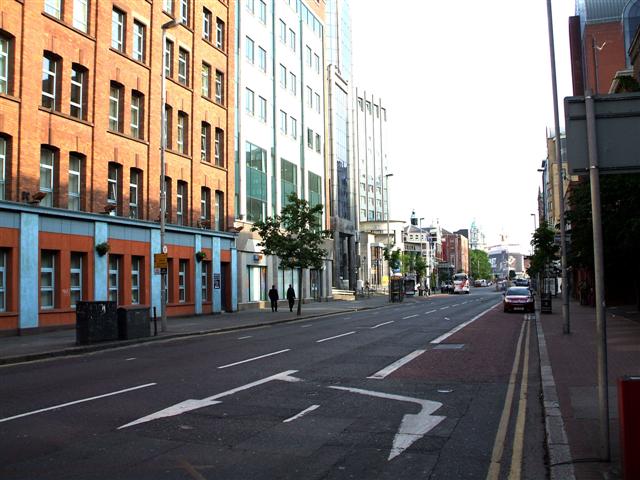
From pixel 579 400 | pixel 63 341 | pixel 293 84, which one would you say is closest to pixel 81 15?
pixel 63 341

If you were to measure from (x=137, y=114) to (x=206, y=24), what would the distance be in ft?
32.7

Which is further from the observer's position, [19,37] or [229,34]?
[229,34]

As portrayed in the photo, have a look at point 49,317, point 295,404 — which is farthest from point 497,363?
point 49,317

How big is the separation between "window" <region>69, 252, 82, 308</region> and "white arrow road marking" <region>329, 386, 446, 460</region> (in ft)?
62.4

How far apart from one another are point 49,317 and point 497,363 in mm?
17765

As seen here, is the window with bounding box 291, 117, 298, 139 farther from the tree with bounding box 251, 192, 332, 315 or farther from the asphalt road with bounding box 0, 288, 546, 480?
the asphalt road with bounding box 0, 288, 546, 480

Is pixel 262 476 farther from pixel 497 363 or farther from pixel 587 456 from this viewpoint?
pixel 497 363

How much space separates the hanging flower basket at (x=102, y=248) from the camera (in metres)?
26.6

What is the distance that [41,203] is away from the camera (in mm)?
24422

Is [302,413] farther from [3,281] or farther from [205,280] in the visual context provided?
[205,280]

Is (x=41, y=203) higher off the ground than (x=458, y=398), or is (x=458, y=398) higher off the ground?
(x=41, y=203)

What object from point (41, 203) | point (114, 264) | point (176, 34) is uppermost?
point (176, 34)

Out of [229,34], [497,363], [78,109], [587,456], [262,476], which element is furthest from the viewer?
[229,34]

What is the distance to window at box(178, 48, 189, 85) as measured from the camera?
34.4 metres
